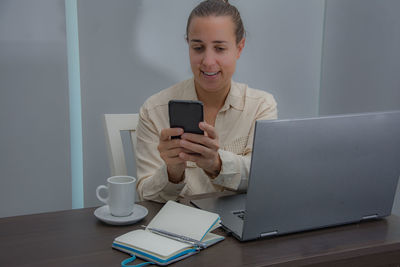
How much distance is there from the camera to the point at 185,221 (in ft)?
2.74

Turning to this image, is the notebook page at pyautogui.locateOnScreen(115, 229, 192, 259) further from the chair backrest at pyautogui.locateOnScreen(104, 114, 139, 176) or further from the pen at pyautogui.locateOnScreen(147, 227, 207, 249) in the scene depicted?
the chair backrest at pyautogui.locateOnScreen(104, 114, 139, 176)

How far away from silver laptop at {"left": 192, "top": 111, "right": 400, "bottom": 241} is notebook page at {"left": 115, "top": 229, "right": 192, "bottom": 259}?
5.8 inches

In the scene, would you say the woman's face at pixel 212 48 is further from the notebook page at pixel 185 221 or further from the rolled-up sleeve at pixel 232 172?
the notebook page at pixel 185 221

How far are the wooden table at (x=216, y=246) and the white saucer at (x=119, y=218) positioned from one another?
1cm

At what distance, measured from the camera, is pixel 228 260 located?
719 millimetres

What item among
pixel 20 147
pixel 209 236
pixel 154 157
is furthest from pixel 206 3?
pixel 20 147

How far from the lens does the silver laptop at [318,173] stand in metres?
0.76

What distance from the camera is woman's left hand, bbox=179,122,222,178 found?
0.90m

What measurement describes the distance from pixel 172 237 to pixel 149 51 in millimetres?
1533

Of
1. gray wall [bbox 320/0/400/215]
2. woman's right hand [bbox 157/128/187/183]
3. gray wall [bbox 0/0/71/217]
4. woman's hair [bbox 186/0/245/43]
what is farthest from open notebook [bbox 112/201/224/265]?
gray wall [bbox 320/0/400/215]

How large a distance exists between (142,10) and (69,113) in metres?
0.69

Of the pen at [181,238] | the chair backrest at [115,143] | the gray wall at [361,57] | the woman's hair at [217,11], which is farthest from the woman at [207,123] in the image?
the gray wall at [361,57]

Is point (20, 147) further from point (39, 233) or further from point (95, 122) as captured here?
point (39, 233)

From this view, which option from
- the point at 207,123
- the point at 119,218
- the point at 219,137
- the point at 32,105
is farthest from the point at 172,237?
the point at 32,105
